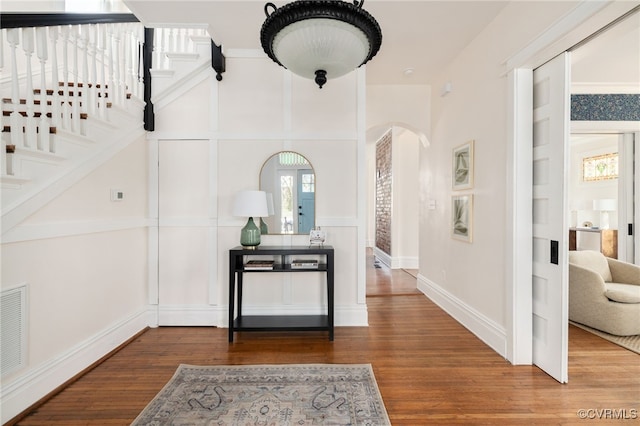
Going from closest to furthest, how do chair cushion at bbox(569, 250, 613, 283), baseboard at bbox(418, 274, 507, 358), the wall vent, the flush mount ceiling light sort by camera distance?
the flush mount ceiling light
the wall vent
baseboard at bbox(418, 274, 507, 358)
chair cushion at bbox(569, 250, 613, 283)

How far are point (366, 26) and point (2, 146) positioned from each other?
215 cm

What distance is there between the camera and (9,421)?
5.90ft

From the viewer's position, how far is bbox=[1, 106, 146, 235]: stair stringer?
1853mm

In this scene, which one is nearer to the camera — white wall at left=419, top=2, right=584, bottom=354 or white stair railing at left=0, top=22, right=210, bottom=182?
white stair railing at left=0, top=22, right=210, bottom=182

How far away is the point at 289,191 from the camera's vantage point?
3250 mm

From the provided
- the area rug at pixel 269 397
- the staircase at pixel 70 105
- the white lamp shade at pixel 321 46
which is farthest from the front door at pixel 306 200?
the white lamp shade at pixel 321 46

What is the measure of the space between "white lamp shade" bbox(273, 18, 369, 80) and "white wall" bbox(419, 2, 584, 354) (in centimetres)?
151

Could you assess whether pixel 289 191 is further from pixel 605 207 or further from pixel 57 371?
pixel 605 207

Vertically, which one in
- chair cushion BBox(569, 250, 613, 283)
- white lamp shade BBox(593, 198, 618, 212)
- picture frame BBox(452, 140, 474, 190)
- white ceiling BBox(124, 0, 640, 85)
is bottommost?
chair cushion BBox(569, 250, 613, 283)

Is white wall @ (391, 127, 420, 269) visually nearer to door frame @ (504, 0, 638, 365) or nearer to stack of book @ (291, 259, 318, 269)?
stack of book @ (291, 259, 318, 269)

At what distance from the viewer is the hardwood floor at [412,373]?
1.88 meters

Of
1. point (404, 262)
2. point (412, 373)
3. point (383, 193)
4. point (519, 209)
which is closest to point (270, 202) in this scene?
point (412, 373)

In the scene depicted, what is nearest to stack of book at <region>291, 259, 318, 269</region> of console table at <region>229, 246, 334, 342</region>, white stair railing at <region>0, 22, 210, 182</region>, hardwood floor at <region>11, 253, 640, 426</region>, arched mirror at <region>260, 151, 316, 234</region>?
console table at <region>229, 246, 334, 342</region>

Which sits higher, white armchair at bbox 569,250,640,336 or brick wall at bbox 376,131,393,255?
brick wall at bbox 376,131,393,255
